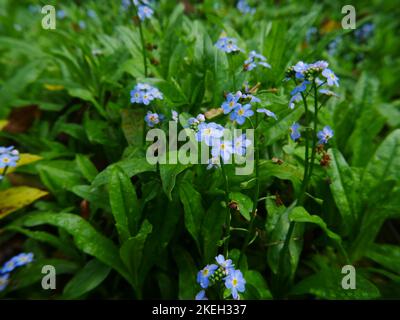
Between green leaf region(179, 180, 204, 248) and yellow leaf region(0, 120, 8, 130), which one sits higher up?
yellow leaf region(0, 120, 8, 130)

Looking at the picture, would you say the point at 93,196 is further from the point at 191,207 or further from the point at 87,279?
the point at 191,207

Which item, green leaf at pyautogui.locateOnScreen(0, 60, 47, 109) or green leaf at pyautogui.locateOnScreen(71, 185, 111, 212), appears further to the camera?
green leaf at pyautogui.locateOnScreen(0, 60, 47, 109)

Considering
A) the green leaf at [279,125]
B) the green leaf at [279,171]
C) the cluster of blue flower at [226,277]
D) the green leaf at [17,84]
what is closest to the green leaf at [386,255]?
the green leaf at [279,171]

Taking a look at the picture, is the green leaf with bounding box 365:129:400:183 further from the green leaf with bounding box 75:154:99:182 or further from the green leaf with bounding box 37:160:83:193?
the green leaf with bounding box 37:160:83:193

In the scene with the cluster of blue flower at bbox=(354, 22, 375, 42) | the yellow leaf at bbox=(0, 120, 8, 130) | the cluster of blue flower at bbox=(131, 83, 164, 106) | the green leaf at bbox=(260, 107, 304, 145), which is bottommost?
the green leaf at bbox=(260, 107, 304, 145)

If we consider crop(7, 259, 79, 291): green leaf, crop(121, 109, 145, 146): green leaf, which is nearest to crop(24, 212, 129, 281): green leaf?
crop(7, 259, 79, 291): green leaf

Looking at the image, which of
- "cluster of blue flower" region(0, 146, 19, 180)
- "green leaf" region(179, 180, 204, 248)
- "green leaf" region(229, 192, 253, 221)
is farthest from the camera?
"cluster of blue flower" region(0, 146, 19, 180)

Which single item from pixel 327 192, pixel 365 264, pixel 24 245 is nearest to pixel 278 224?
pixel 327 192

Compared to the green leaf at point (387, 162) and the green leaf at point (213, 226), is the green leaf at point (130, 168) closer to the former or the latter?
the green leaf at point (213, 226)
